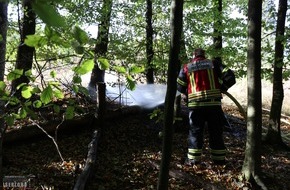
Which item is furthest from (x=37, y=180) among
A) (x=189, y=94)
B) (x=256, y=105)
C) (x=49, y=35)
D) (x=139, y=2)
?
(x=139, y=2)

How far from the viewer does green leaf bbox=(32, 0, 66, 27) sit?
2.74ft

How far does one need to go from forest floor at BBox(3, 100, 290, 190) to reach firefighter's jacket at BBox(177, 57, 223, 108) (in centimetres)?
77

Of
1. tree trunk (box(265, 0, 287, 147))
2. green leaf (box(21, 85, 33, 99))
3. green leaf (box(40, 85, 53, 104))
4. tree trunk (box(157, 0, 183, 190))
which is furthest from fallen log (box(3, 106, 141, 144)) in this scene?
green leaf (box(40, 85, 53, 104))

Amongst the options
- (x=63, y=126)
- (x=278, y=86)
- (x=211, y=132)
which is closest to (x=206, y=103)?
(x=211, y=132)

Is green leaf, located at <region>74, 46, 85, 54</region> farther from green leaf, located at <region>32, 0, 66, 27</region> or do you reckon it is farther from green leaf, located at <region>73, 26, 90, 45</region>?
green leaf, located at <region>32, 0, 66, 27</region>

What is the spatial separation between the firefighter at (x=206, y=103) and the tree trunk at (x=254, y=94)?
889mm

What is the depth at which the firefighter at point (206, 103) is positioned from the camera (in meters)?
A: 6.03

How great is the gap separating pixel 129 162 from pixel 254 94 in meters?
2.63

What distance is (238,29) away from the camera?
12.6m

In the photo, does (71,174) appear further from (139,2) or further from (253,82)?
(139,2)

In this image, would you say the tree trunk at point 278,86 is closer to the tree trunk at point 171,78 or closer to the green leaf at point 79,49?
the tree trunk at point 171,78

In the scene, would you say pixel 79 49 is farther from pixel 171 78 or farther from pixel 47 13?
pixel 171 78

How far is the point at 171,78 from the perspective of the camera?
11.3 feet

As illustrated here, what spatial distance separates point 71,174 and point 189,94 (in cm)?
257
